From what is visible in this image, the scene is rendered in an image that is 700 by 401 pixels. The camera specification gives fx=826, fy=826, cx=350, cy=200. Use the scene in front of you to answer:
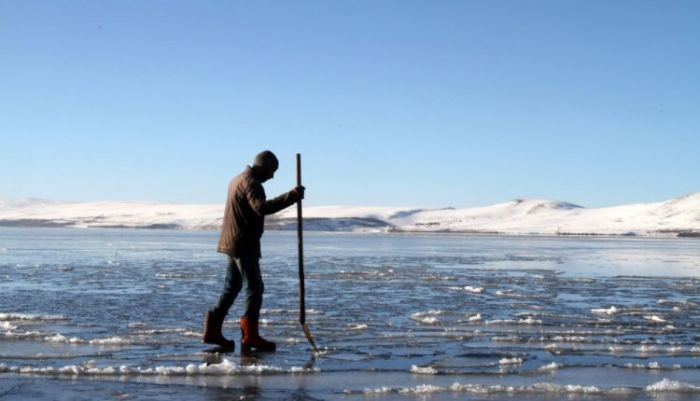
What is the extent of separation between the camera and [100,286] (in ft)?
45.4

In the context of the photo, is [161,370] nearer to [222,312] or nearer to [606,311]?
[222,312]

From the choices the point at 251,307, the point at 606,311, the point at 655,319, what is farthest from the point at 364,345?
the point at 606,311

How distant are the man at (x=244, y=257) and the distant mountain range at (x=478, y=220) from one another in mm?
117917

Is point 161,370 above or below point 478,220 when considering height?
below

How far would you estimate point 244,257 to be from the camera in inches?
285

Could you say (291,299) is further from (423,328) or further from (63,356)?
(63,356)

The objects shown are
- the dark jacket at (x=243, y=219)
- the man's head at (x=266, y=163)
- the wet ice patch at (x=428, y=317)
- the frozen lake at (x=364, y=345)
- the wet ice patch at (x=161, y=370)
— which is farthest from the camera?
the wet ice patch at (x=428, y=317)

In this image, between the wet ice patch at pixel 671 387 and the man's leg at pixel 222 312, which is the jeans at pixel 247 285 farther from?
the wet ice patch at pixel 671 387

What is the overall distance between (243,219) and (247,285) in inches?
23.1

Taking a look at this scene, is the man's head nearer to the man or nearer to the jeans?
the man

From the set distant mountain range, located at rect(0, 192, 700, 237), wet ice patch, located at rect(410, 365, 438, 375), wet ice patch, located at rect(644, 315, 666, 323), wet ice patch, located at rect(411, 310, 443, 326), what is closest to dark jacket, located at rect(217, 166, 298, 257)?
wet ice patch, located at rect(410, 365, 438, 375)

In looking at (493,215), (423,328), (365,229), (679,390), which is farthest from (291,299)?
(493,215)

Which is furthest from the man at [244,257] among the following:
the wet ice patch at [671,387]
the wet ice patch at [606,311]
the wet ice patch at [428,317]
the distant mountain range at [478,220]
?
the distant mountain range at [478,220]

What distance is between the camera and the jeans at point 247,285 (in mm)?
7246
